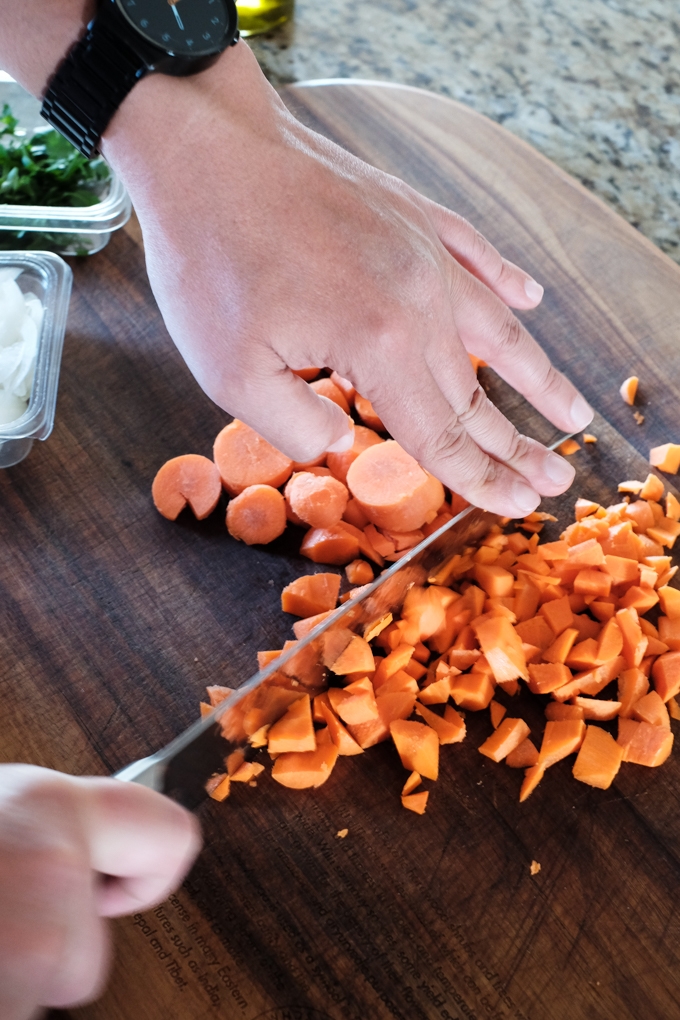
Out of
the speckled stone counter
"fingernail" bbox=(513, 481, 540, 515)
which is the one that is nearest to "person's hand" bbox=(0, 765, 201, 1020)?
"fingernail" bbox=(513, 481, 540, 515)

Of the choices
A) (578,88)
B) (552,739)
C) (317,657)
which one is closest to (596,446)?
(552,739)

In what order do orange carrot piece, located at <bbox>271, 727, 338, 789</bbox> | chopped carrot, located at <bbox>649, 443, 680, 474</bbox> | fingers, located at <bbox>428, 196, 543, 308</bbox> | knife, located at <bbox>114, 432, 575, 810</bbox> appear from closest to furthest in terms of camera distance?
knife, located at <bbox>114, 432, 575, 810</bbox> → orange carrot piece, located at <bbox>271, 727, 338, 789</bbox> → fingers, located at <bbox>428, 196, 543, 308</bbox> → chopped carrot, located at <bbox>649, 443, 680, 474</bbox>

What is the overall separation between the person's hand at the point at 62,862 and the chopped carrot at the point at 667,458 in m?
1.46

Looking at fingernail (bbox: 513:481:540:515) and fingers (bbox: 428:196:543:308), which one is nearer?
Result: fingernail (bbox: 513:481:540:515)

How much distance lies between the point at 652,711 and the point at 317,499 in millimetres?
831

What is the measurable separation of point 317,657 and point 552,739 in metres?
0.51

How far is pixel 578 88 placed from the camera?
306 centimetres

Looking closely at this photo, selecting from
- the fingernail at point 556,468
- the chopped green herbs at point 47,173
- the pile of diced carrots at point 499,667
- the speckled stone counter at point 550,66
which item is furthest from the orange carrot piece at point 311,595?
the speckled stone counter at point 550,66

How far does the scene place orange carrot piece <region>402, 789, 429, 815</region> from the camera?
1588mm

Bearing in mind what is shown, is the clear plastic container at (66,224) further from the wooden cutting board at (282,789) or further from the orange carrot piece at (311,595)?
the orange carrot piece at (311,595)

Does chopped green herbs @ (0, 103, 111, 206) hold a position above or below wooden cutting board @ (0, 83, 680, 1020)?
above

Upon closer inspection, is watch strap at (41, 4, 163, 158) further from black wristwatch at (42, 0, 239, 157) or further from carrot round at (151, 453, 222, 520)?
carrot round at (151, 453, 222, 520)

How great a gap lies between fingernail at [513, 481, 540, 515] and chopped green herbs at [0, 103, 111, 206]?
145 cm

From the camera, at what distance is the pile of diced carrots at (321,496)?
6.07ft
